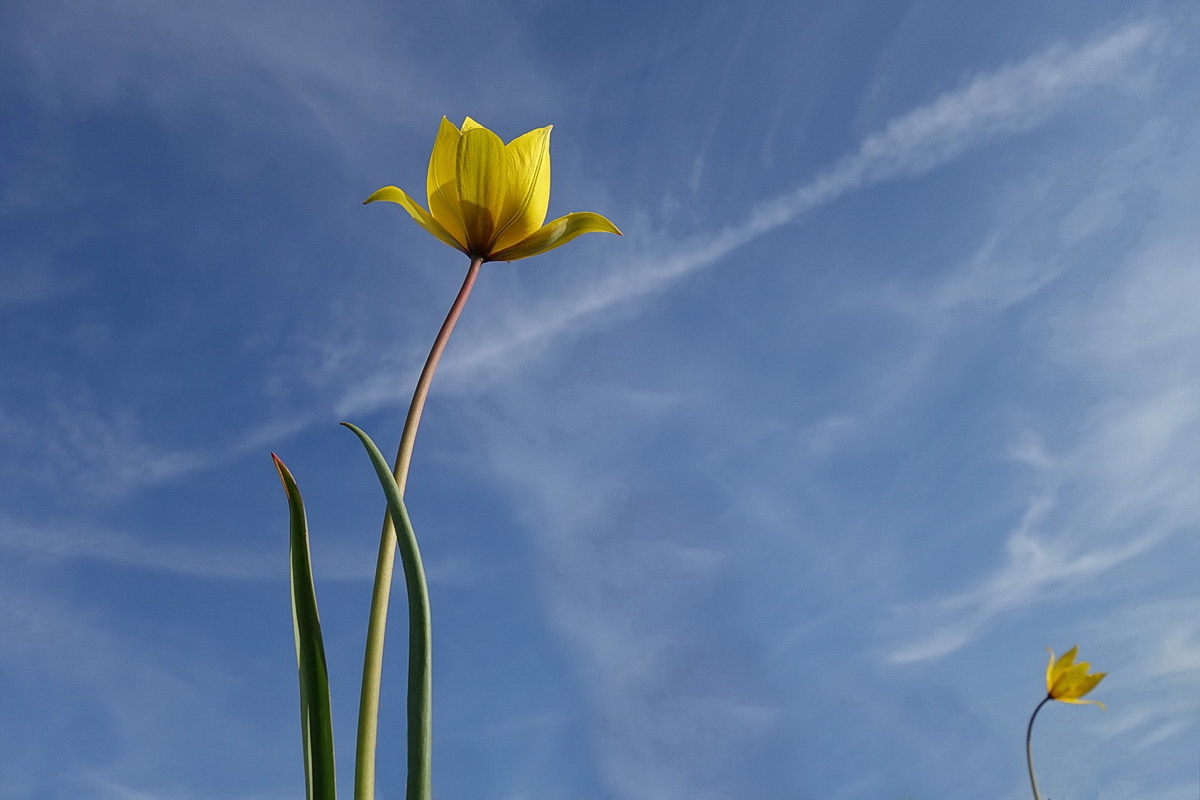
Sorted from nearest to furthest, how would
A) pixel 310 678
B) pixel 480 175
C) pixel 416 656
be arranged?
pixel 416 656, pixel 310 678, pixel 480 175

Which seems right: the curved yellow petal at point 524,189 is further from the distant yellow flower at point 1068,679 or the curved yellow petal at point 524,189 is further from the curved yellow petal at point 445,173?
the distant yellow flower at point 1068,679

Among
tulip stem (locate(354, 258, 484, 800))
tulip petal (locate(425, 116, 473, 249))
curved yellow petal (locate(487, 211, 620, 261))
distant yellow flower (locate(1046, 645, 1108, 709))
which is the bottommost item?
tulip stem (locate(354, 258, 484, 800))

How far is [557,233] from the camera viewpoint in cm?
224

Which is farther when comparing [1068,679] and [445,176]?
[1068,679]

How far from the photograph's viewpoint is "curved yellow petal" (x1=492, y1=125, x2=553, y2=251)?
219 cm

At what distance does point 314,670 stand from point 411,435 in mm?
564

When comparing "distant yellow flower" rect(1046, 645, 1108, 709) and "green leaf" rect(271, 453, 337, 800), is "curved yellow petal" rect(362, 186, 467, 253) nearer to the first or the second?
"green leaf" rect(271, 453, 337, 800)

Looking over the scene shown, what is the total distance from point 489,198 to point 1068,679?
3277 millimetres

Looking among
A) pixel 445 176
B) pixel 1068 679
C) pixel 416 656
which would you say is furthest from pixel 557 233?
pixel 1068 679

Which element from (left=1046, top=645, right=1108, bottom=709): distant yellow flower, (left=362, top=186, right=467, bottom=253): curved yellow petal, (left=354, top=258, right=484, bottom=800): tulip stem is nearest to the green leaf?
(left=354, top=258, right=484, bottom=800): tulip stem

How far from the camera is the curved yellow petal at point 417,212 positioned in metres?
2.12

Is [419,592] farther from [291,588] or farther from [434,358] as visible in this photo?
[434,358]

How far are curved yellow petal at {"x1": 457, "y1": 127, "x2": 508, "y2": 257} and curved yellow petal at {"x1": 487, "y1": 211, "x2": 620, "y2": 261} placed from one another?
4.5 inches

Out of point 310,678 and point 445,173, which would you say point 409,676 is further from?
point 445,173
